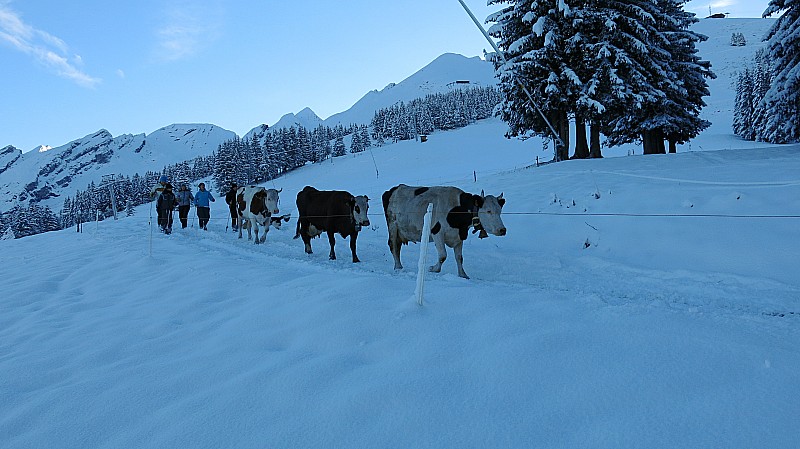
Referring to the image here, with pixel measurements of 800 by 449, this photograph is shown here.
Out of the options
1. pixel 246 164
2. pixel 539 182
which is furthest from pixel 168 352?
pixel 246 164

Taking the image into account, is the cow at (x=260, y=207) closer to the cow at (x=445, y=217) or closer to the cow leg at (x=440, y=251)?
the cow at (x=445, y=217)

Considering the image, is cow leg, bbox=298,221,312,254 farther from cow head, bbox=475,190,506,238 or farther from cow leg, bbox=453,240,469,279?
cow head, bbox=475,190,506,238

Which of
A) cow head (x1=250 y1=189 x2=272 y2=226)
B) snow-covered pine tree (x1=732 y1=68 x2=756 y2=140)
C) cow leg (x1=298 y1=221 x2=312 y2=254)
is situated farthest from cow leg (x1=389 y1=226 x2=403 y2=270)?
snow-covered pine tree (x1=732 y1=68 x2=756 y2=140)

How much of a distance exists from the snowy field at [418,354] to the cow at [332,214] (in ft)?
6.46

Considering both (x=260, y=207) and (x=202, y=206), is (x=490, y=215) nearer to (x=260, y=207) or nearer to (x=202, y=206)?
(x=260, y=207)

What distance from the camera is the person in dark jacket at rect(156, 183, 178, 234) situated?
1645 centimetres

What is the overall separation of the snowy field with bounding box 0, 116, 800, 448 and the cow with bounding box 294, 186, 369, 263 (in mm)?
1969

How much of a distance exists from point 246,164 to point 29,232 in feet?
133

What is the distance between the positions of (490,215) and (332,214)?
4.19m

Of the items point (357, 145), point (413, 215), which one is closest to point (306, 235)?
point (413, 215)

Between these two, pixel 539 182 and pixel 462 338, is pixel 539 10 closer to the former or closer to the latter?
→ pixel 539 182

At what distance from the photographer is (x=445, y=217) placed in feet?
25.6

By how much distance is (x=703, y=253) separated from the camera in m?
7.74

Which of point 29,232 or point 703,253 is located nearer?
point 703,253
